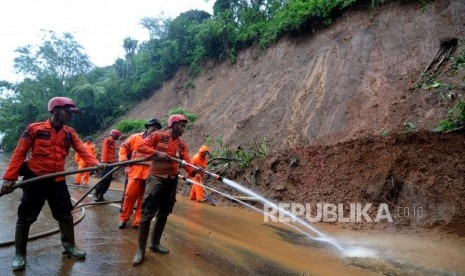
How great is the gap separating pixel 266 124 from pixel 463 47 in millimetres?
6872

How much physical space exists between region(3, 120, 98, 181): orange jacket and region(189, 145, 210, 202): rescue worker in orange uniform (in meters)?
5.74

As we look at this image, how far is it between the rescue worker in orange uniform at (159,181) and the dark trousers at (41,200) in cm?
105

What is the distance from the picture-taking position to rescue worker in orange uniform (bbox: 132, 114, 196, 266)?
4.80m

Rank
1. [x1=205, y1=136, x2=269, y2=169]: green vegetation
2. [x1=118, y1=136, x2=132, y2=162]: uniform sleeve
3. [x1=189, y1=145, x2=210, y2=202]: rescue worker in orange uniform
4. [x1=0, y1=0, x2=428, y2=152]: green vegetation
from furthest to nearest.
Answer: [x1=0, y1=0, x2=428, y2=152]: green vegetation
[x1=205, y1=136, x2=269, y2=169]: green vegetation
[x1=189, y1=145, x2=210, y2=202]: rescue worker in orange uniform
[x1=118, y1=136, x2=132, y2=162]: uniform sleeve

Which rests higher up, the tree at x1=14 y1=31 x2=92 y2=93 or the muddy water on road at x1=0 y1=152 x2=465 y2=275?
the tree at x1=14 y1=31 x2=92 y2=93

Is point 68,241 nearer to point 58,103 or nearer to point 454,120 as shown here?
point 58,103

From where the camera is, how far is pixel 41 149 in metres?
4.46

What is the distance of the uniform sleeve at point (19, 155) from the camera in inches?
166

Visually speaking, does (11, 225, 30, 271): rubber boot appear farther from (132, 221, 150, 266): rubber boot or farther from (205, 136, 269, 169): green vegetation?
(205, 136, 269, 169): green vegetation

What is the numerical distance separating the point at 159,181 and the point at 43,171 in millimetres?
1492

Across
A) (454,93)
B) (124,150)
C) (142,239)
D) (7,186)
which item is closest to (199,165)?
(124,150)

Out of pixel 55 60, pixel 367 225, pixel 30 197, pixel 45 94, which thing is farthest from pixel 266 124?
pixel 55 60

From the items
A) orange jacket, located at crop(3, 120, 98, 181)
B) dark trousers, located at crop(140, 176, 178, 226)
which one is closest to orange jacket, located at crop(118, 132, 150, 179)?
dark trousers, located at crop(140, 176, 178, 226)

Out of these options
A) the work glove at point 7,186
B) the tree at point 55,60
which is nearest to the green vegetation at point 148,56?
the tree at point 55,60
